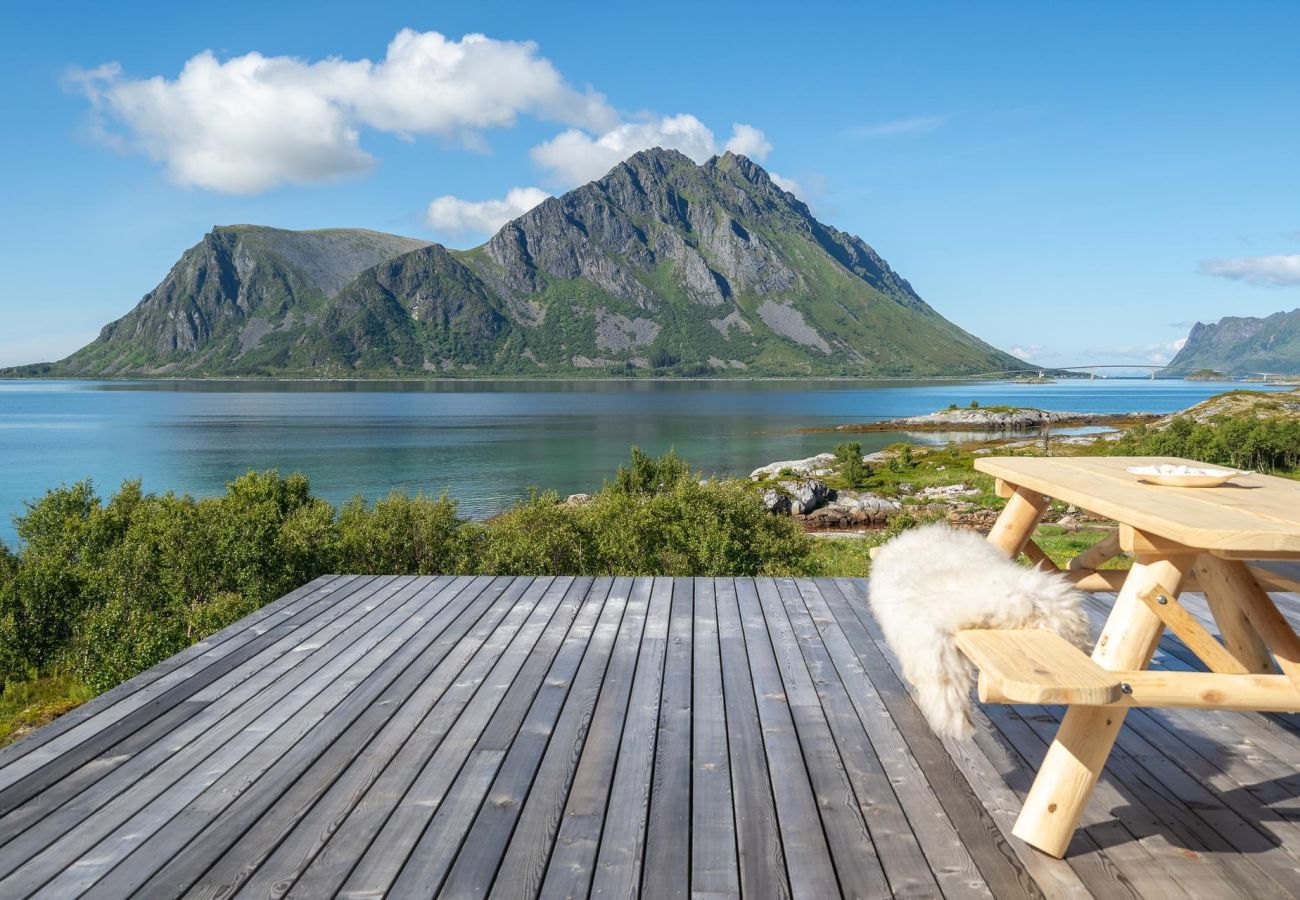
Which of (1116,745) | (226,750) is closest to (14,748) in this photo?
(226,750)

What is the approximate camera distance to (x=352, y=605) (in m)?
5.44

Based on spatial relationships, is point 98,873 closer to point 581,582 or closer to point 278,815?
point 278,815

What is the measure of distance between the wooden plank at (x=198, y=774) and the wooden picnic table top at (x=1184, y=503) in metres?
3.44

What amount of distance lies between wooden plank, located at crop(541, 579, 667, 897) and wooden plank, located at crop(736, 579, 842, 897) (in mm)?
623

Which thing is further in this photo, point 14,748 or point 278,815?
point 14,748

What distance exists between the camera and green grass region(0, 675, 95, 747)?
6602mm

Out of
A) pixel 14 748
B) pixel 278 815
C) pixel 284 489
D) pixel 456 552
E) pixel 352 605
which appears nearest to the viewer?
pixel 278 815

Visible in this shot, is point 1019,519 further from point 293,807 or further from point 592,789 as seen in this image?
point 293,807

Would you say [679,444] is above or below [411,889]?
below

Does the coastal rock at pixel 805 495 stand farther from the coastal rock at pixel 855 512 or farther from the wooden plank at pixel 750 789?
the wooden plank at pixel 750 789

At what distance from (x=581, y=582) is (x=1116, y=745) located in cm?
378

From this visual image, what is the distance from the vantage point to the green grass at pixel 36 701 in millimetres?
6602

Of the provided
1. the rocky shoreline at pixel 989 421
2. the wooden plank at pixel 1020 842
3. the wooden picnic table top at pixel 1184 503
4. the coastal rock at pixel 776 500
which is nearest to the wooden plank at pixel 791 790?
the wooden plank at pixel 1020 842

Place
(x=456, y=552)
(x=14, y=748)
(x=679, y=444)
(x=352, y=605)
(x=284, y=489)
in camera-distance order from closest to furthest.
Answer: (x=14, y=748) → (x=352, y=605) → (x=456, y=552) → (x=284, y=489) → (x=679, y=444)
